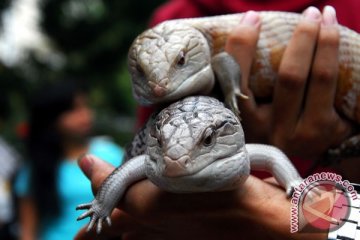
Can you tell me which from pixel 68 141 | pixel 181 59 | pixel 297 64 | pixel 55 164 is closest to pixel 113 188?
pixel 181 59

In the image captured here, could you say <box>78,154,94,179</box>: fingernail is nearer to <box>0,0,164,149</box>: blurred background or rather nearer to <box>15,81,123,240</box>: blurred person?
<box>15,81,123,240</box>: blurred person

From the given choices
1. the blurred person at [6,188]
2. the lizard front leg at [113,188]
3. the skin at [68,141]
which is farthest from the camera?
the blurred person at [6,188]

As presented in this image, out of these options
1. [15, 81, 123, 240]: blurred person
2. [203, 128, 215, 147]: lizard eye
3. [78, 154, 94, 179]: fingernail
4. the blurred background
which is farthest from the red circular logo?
the blurred background

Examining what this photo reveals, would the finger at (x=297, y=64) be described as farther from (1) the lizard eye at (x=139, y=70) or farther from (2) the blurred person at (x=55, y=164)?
(2) the blurred person at (x=55, y=164)

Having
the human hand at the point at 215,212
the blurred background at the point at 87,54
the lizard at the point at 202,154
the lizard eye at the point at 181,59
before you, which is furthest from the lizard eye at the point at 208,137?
the blurred background at the point at 87,54

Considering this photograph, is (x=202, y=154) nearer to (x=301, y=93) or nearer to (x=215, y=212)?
(x=215, y=212)

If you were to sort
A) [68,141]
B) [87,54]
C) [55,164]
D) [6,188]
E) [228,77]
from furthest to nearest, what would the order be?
[87,54] < [6,188] < [68,141] < [55,164] < [228,77]
